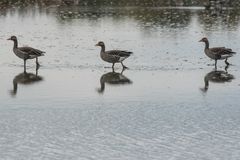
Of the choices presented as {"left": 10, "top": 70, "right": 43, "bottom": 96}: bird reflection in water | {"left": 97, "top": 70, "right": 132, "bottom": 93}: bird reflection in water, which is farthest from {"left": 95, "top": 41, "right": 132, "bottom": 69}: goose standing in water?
{"left": 10, "top": 70, "right": 43, "bottom": 96}: bird reflection in water

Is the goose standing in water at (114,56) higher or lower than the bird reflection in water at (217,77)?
higher

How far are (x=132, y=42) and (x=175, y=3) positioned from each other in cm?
3591

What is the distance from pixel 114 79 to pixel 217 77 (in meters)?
3.99

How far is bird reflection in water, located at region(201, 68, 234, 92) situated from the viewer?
23.4 m

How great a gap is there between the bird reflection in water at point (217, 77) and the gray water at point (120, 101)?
0.13 ft

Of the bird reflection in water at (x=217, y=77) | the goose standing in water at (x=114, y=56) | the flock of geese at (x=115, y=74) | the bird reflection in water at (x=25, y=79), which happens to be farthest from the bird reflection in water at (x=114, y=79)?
the bird reflection in water at (x=217, y=77)

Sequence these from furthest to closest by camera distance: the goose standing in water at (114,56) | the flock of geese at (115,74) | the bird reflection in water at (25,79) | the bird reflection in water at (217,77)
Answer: the goose standing in water at (114,56) < the bird reflection in water at (217,77) < the flock of geese at (115,74) < the bird reflection in water at (25,79)

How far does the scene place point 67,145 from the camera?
1421 centimetres

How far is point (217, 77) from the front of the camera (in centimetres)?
2425

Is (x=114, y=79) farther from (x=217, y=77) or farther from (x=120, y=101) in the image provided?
(x=120, y=101)

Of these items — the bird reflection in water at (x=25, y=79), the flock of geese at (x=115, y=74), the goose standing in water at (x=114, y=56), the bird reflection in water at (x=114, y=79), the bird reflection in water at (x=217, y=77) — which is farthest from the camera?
the goose standing in water at (x=114, y=56)

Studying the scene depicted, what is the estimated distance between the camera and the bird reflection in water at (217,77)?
23.4 m

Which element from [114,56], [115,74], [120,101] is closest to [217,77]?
[115,74]

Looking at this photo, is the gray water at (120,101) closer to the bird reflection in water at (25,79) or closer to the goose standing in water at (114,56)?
the bird reflection in water at (25,79)
